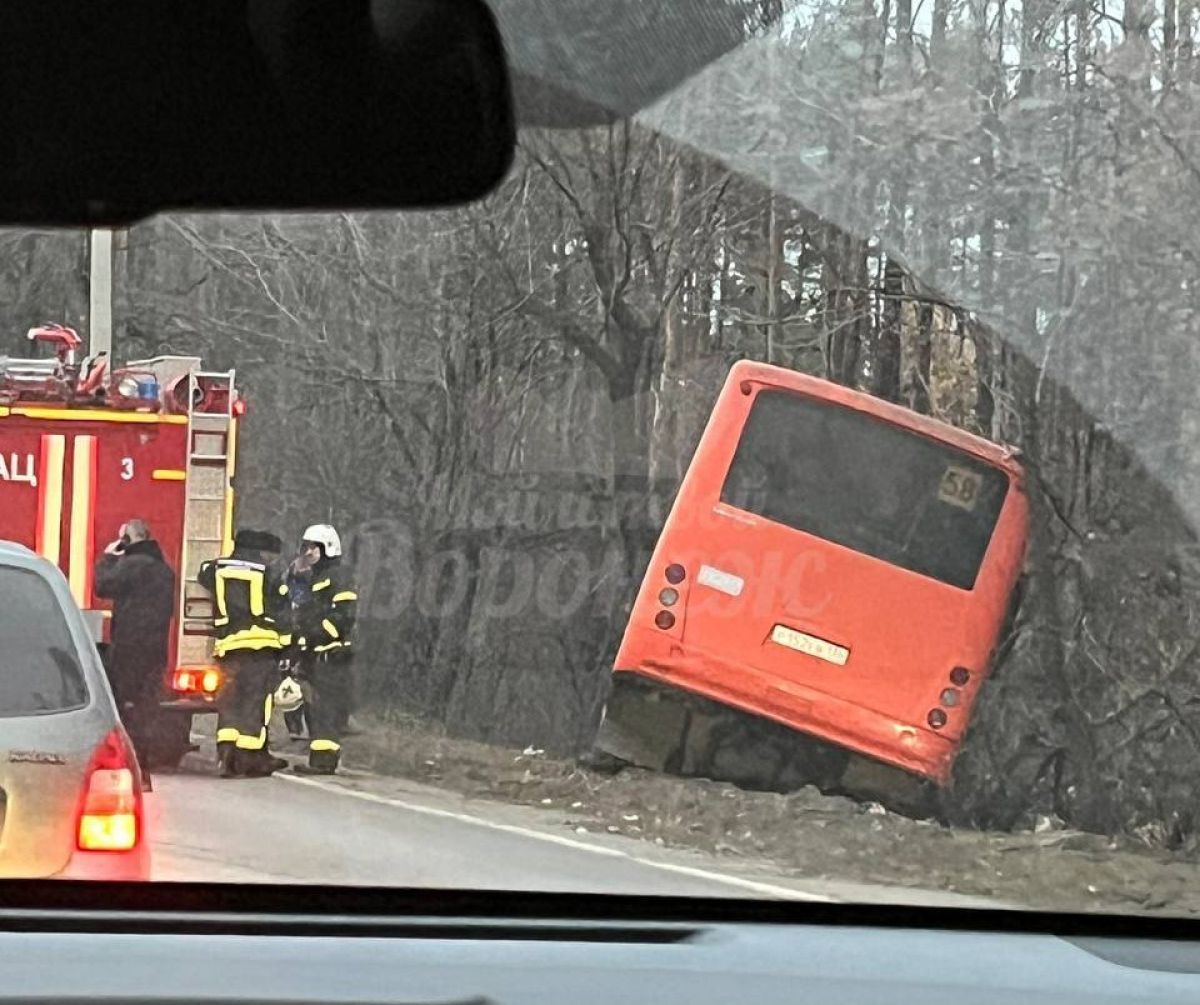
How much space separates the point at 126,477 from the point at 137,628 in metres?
1.13

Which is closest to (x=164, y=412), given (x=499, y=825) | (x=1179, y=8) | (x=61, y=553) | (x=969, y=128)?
(x=61, y=553)

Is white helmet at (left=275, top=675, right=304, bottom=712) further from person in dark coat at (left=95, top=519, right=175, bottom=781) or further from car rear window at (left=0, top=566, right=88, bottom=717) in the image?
car rear window at (left=0, top=566, right=88, bottom=717)

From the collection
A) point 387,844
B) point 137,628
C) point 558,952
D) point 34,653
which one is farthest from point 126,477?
point 558,952

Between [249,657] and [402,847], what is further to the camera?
[249,657]

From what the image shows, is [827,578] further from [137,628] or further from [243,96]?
[243,96]

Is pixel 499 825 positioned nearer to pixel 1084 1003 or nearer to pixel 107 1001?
pixel 107 1001

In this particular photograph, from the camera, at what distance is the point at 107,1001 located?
2266 millimetres

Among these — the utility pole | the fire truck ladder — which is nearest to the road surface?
the fire truck ladder

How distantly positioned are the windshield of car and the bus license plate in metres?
0.02

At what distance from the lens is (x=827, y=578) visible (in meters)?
3.19

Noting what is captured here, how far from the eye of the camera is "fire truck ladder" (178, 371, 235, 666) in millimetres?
3195

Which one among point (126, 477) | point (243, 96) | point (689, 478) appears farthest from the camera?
point (126, 477)

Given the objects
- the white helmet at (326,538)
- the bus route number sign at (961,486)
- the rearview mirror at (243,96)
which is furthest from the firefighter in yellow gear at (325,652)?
the bus route number sign at (961,486)

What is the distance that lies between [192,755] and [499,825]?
542 mm
